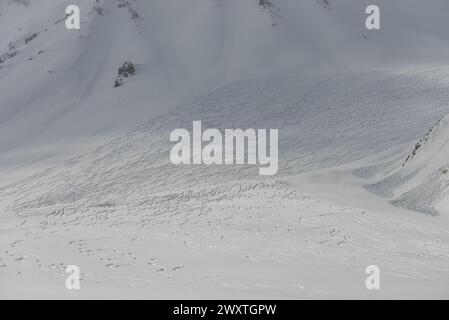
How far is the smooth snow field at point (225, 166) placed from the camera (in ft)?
45.5

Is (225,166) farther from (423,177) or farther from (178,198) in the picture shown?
(423,177)

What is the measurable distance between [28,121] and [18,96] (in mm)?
5941

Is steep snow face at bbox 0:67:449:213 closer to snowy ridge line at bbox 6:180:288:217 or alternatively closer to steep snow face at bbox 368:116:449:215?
snowy ridge line at bbox 6:180:288:217

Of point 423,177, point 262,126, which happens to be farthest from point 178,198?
point 262,126

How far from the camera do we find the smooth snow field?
13.9 metres

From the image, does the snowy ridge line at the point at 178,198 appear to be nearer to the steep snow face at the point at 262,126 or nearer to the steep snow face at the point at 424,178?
the steep snow face at the point at 262,126

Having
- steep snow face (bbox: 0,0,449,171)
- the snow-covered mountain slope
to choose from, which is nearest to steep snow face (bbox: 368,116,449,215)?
the snow-covered mountain slope

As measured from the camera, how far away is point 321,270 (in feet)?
43.8

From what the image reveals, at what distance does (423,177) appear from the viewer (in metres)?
22.7

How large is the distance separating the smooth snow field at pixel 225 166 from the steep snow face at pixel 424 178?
0.09m

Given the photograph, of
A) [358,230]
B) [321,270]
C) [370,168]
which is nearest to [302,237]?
[358,230]

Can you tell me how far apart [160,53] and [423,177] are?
3881 cm

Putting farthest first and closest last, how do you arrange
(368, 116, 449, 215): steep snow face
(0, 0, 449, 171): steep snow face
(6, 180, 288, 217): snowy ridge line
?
(0, 0, 449, 171): steep snow face, (6, 180, 288, 217): snowy ridge line, (368, 116, 449, 215): steep snow face

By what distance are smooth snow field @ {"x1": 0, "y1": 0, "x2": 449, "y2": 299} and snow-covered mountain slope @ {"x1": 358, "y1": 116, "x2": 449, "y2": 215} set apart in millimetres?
96
